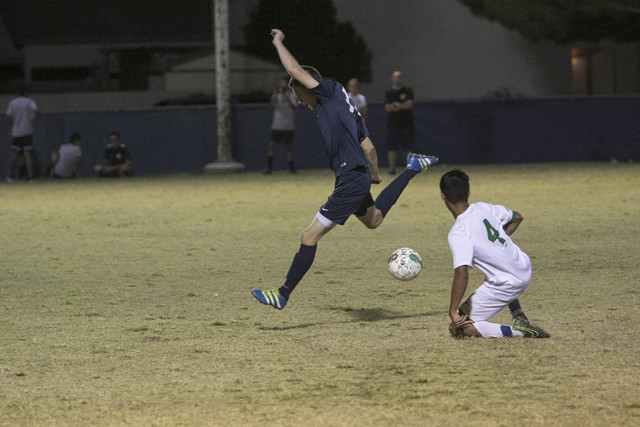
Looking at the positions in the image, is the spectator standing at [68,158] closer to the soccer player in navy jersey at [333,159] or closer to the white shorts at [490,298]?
the soccer player in navy jersey at [333,159]

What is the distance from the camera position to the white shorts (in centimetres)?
604

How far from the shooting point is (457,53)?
39.9m

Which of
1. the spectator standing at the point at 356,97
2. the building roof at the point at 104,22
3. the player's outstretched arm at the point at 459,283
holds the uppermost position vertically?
the building roof at the point at 104,22

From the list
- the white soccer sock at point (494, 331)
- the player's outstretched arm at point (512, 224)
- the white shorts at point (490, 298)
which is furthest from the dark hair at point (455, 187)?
the white soccer sock at point (494, 331)

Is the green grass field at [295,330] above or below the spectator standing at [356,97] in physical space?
below

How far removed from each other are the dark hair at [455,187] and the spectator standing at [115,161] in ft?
54.0

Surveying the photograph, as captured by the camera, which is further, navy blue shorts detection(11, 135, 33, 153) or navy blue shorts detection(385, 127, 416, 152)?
navy blue shorts detection(11, 135, 33, 153)

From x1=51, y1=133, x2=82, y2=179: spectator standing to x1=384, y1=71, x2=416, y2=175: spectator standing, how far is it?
687 cm

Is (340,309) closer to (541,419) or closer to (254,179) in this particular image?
(541,419)

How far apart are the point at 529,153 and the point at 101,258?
1471 centimetres

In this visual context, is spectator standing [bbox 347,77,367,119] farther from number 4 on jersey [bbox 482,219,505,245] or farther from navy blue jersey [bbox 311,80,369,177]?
number 4 on jersey [bbox 482,219,505,245]

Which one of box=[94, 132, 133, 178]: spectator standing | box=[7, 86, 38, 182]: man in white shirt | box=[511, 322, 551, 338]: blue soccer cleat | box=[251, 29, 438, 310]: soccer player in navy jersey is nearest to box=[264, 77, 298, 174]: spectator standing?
box=[94, 132, 133, 178]: spectator standing

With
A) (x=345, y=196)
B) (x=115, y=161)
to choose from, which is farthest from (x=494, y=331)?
(x=115, y=161)

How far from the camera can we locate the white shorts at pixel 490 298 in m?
6.04
